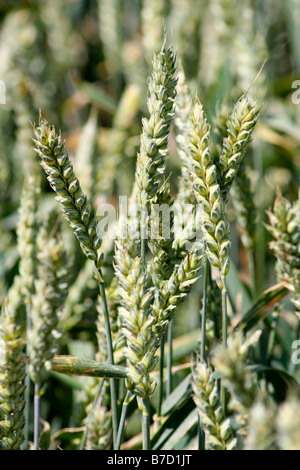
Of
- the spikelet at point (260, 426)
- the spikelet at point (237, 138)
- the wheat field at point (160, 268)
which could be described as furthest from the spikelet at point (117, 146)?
the spikelet at point (260, 426)

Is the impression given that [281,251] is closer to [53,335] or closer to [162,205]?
[162,205]

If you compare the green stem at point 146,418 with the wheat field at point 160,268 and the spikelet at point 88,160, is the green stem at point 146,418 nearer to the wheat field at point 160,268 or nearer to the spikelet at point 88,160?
the wheat field at point 160,268

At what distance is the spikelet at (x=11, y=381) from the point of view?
1.98 feet

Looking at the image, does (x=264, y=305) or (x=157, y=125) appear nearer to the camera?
(x=157, y=125)

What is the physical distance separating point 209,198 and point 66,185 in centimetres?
16

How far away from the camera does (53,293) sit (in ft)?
1.72

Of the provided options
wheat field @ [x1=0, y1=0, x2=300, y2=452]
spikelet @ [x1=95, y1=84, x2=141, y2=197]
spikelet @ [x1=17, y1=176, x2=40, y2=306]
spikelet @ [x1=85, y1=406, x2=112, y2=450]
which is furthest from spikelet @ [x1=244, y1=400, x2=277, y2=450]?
spikelet @ [x1=95, y1=84, x2=141, y2=197]

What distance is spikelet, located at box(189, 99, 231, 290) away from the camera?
0.59m

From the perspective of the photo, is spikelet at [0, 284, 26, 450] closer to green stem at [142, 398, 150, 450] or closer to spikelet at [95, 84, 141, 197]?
green stem at [142, 398, 150, 450]

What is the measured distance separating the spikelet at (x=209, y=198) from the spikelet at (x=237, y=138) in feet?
0.09

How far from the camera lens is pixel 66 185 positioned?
0.62 meters

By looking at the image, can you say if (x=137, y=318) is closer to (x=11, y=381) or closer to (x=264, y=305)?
(x=11, y=381)

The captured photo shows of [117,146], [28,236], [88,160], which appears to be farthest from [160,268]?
[117,146]

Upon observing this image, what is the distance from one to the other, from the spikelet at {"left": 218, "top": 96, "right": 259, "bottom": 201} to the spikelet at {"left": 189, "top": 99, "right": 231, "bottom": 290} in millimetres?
26
